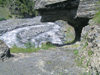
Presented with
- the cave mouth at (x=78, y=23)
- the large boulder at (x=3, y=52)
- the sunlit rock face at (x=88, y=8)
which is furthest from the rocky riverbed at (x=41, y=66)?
the cave mouth at (x=78, y=23)

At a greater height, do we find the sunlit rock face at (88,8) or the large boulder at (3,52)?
the sunlit rock face at (88,8)

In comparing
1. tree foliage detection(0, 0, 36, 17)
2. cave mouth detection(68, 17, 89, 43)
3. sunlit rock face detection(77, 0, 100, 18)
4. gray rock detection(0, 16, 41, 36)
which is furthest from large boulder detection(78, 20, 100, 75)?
tree foliage detection(0, 0, 36, 17)

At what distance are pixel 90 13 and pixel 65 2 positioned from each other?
143 inches

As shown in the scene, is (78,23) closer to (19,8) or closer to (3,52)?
(3,52)

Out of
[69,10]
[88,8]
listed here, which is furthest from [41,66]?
[69,10]

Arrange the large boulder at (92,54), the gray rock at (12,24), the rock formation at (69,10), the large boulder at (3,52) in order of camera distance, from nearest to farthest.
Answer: the large boulder at (92,54) < the large boulder at (3,52) < the rock formation at (69,10) < the gray rock at (12,24)

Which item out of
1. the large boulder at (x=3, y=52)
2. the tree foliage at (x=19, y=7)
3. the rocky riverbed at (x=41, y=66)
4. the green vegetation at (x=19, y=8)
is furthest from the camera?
the tree foliage at (x=19, y=7)

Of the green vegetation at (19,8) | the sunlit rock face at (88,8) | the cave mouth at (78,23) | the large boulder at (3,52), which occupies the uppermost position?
the sunlit rock face at (88,8)

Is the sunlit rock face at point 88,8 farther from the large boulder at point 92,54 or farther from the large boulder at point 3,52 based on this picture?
the large boulder at point 3,52

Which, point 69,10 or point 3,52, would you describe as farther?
point 69,10

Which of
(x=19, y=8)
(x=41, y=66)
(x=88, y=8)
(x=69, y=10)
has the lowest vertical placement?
(x=19, y=8)

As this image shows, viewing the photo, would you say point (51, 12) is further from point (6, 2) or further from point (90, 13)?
point (6, 2)

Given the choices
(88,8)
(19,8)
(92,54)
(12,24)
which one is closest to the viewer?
(92,54)

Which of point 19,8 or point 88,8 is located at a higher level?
point 88,8
